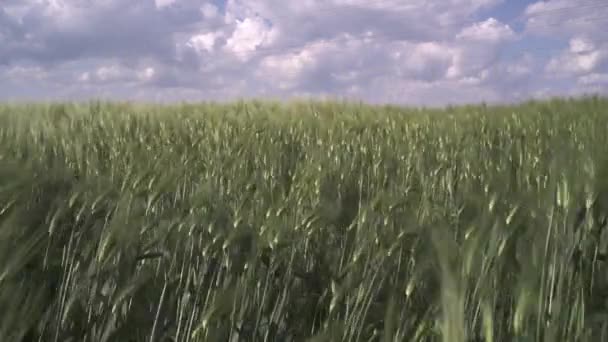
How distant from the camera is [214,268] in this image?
1097 millimetres

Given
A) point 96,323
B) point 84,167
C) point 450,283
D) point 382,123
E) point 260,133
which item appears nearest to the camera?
point 450,283

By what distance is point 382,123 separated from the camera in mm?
4902

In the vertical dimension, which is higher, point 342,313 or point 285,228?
point 285,228

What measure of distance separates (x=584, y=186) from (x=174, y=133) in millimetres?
2998

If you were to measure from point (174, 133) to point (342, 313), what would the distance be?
2940 millimetres

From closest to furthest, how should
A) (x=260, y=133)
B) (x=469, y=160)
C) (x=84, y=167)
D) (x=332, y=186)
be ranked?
(x=332, y=186) < (x=469, y=160) < (x=84, y=167) < (x=260, y=133)

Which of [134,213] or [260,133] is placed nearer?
[134,213]

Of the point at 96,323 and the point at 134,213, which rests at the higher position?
the point at 134,213

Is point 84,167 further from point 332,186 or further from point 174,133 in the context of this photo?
point 174,133

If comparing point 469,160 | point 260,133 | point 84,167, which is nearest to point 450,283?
point 469,160

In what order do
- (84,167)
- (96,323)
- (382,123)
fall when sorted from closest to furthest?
(96,323) → (84,167) → (382,123)

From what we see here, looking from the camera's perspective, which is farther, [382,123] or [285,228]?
[382,123]

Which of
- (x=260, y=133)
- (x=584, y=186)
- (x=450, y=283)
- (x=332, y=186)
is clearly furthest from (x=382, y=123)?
(x=450, y=283)

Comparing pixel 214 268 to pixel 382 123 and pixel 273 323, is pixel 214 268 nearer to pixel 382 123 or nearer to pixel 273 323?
pixel 273 323
